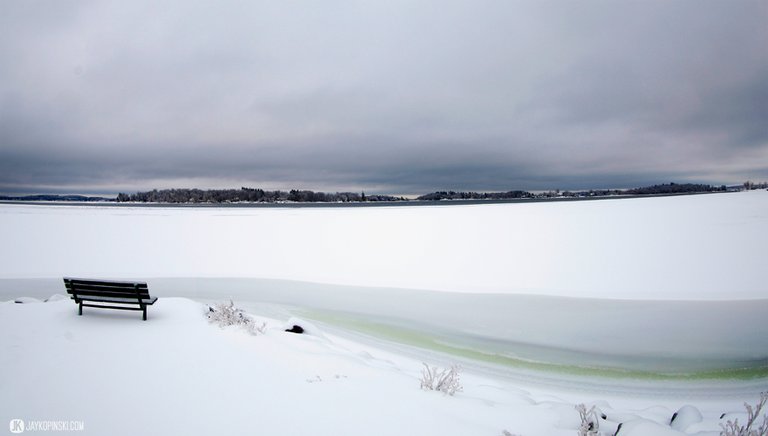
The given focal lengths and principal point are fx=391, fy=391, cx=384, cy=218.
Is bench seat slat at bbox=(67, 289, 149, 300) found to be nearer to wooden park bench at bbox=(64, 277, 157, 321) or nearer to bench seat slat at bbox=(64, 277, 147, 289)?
wooden park bench at bbox=(64, 277, 157, 321)

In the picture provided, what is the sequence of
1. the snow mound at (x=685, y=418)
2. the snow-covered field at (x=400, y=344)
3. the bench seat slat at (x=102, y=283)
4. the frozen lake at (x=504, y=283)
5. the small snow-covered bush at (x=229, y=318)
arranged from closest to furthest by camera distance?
the snow-covered field at (x=400, y=344), the snow mound at (x=685, y=418), the small snow-covered bush at (x=229, y=318), the bench seat slat at (x=102, y=283), the frozen lake at (x=504, y=283)

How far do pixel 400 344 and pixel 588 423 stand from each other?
16.1 feet

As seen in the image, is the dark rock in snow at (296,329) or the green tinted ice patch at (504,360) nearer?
the green tinted ice patch at (504,360)

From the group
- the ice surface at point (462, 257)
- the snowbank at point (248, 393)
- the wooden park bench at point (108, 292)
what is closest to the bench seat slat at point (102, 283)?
the wooden park bench at point (108, 292)

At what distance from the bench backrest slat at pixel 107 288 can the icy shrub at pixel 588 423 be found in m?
8.60

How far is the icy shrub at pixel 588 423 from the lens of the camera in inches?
180

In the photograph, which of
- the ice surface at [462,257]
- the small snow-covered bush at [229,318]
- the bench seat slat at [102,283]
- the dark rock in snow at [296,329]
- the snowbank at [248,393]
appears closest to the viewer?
the snowbank at [248,393]

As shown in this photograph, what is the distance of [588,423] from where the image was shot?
15.8 ft

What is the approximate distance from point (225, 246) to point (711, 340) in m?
25.9

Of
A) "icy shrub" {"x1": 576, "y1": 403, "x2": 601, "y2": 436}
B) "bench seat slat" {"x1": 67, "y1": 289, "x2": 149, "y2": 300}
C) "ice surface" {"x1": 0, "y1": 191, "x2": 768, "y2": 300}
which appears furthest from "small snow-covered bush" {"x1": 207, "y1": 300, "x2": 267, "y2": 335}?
"ice surface" {"x1": 0, "y1": 191, "x2": 768, "y2": 300}

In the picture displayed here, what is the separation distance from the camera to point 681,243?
23.2m

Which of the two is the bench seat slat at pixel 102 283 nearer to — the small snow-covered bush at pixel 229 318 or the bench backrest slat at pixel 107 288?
the bench backrest slat at pixel 107 288

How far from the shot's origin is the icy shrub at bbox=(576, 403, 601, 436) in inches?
180

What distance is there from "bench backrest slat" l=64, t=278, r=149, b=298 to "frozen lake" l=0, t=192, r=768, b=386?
13.2 feet
